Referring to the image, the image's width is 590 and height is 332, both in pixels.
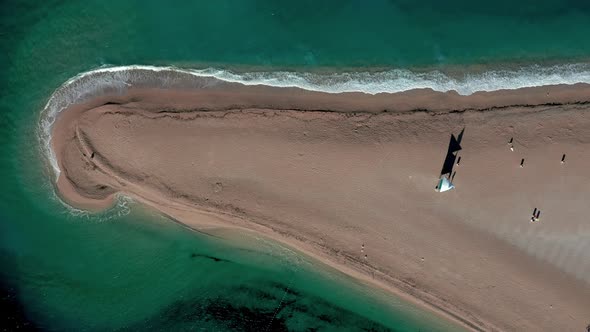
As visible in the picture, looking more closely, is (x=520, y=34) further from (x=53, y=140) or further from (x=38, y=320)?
(x=38, y=320)

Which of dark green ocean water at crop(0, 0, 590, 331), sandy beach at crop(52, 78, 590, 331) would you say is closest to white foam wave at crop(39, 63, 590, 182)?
dark green ocean water at crop(0, 0, 590, 331)

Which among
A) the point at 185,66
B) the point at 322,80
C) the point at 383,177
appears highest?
the point at 322,80

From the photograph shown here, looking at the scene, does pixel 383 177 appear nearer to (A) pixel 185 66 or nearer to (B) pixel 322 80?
(B) pixel 322 80

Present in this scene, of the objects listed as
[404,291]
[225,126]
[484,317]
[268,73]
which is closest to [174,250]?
[225,126]

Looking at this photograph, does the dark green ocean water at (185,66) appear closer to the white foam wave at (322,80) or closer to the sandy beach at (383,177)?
the white foam wave at (322,80)

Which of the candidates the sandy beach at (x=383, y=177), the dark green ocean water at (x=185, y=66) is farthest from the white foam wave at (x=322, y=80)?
the sandy beach at (x=383, y=177)

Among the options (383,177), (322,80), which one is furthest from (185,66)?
(383,177)

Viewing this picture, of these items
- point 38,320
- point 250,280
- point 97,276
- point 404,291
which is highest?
point 404,291
